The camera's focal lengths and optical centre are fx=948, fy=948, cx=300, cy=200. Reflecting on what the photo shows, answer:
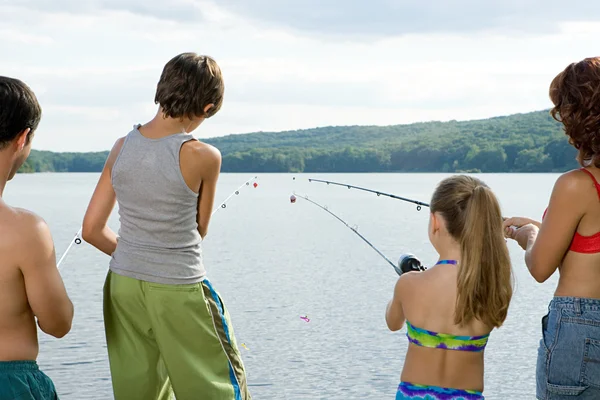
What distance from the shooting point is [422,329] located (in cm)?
265

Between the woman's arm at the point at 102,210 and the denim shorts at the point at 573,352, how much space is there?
4.65 feet

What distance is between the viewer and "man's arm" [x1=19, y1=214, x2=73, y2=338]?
7.12 ft

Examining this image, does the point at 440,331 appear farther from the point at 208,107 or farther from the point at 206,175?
the point at 208,107

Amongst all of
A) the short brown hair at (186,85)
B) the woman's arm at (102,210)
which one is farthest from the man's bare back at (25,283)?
the short brown hair at (186,85)

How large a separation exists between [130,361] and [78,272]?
12.5m

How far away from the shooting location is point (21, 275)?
221 centimetres

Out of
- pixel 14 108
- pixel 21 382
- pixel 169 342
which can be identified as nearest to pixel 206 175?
pixel 169 342

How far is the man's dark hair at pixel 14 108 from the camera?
87.2 inches

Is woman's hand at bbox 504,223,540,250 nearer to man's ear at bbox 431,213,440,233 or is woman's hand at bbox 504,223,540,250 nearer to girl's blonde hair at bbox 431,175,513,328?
girl's blonde hair at bbox 431,175,513,328

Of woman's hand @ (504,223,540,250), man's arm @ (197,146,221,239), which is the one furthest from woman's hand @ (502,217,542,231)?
man's arm @ (197,146,221,239)

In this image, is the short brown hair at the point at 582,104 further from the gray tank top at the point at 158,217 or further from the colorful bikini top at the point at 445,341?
the gray tank top at the point at 158,217


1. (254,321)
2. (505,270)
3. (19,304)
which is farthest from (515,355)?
(19,304)

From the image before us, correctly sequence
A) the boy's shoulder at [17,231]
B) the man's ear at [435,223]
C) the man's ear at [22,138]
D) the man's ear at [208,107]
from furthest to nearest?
the man's ear at [208,107]
the man's ear at [435,223]
the man's ear at [22,138]
the boy's shoulder at [17,231]

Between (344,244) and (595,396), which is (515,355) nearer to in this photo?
(595,396)
